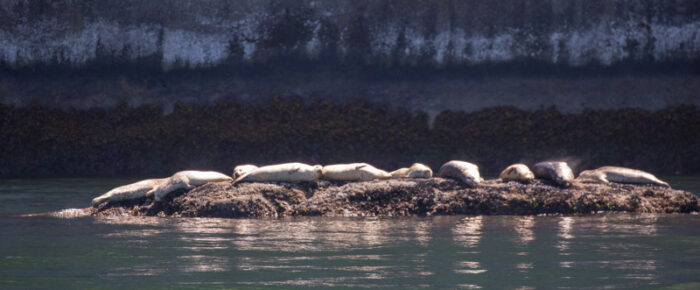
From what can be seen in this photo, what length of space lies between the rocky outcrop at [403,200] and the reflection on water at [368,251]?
461mm

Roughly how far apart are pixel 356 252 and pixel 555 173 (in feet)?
13.7

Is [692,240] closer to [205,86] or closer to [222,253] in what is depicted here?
[222,253]

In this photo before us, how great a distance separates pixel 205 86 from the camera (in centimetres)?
1722

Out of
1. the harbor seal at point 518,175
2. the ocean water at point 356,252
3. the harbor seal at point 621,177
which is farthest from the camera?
the harbor seal at point 621,177

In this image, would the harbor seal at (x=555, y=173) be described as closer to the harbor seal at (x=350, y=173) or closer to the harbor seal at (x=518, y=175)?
the harbor seal at (x=518, y=175)

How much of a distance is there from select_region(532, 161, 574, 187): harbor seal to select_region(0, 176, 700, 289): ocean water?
870mm

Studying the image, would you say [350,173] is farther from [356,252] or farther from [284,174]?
[356,252]

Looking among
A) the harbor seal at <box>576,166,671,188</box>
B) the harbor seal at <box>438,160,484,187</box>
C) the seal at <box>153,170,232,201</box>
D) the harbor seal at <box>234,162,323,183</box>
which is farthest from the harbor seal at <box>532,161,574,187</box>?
the seal at <box>153,170,232,201</box>

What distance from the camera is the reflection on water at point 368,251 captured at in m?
5.13

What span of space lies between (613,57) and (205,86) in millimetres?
7898

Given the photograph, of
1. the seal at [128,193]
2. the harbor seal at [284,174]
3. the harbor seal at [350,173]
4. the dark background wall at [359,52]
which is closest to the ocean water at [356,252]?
the seal at [128,193]

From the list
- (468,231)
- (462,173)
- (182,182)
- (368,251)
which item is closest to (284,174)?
(182,182)

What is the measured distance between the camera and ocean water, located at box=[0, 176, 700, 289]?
200 inches

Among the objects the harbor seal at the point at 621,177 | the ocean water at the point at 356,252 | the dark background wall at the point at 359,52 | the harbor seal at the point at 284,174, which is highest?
the dark background wall at the point at 359,52
